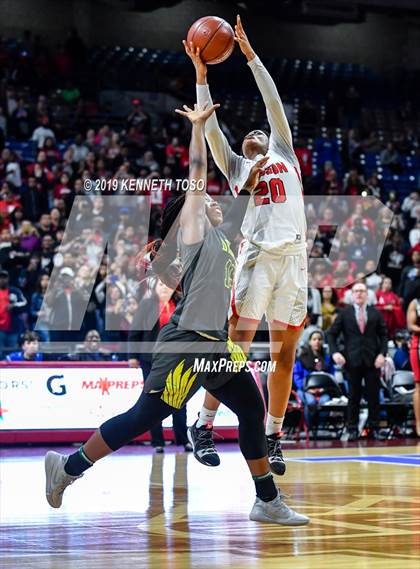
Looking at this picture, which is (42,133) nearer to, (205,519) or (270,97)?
(270,97)

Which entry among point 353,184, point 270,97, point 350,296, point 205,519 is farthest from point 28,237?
point 205,519

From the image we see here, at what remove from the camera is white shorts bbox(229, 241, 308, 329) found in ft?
23.5

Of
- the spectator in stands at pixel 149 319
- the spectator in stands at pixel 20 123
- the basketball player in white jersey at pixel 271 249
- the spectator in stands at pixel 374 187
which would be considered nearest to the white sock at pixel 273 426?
the basketball player in white jersey at pixel 271 249

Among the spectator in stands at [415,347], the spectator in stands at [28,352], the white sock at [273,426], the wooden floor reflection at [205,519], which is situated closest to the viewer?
the wooden floor reflection at [205,519]

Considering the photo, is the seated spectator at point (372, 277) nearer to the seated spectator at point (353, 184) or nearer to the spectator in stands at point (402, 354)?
the spectator in stands at point (402, 354)

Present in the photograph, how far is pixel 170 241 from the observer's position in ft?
20.0

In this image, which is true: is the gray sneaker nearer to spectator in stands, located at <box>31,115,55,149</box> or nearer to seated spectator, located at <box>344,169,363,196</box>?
spectator in stands, located at <box>31,115,55,149</box>

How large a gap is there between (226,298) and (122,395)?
7.50 m

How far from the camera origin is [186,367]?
5.78 meters

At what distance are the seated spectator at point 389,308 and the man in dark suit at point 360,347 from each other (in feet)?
6.34

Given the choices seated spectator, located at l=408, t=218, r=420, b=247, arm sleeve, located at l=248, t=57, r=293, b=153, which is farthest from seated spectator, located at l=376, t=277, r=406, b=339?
arm sleeve, located at l=248, t=57, r=293, b=153

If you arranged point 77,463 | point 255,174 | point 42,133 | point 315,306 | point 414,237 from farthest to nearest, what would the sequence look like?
point 42,133, point 414,237, point 315,306, point 255,174, point 77,463

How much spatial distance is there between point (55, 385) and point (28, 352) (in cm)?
68

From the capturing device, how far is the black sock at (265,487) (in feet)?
20.3
